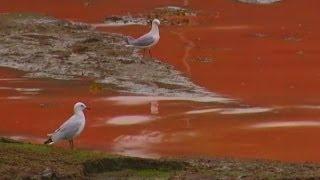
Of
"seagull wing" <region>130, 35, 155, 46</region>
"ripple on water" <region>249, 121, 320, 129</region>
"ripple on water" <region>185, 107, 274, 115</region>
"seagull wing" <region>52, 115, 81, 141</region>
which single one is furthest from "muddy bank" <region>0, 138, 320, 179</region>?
"seagull wing" <region>130, 35, 155, 46</region>

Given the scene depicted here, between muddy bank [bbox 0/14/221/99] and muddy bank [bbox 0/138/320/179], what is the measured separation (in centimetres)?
620

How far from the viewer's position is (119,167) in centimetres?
923

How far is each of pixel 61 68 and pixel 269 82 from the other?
15.1 feet

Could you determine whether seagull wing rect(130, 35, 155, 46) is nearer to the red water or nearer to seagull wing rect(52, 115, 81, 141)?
the red water

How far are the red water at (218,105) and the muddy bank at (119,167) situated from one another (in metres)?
1.70

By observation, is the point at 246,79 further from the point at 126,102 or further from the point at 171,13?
the point at 171,13

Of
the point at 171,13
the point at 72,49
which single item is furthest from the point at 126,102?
the point at 171,13

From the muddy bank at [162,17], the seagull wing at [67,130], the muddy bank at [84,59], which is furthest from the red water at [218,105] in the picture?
the seagull wing at [67,130]

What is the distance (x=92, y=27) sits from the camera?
24453 mm

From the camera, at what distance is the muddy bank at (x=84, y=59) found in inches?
652

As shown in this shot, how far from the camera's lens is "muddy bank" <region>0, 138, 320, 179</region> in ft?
28.2

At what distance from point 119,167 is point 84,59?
1000 cm

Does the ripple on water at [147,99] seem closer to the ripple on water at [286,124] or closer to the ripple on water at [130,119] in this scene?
the ripple on water at [130,119]

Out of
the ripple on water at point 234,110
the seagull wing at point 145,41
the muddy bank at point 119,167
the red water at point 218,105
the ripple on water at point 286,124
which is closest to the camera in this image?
the muddy bank at point 119,167
